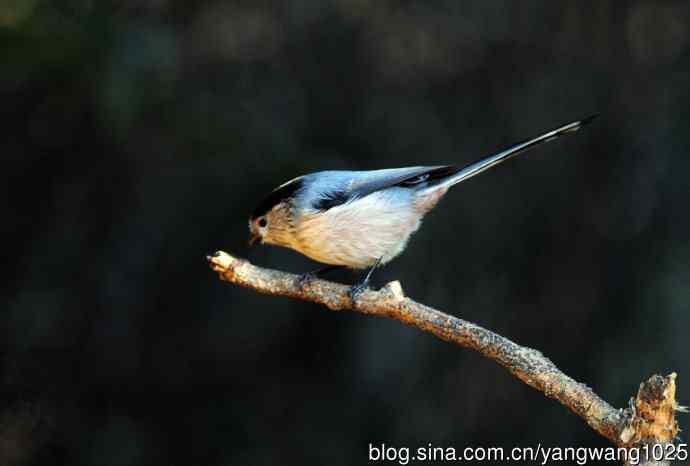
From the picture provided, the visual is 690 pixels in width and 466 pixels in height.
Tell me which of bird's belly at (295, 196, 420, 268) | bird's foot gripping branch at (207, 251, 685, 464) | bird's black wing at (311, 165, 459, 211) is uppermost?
bird's black wing at (311, 165, 459, 211)

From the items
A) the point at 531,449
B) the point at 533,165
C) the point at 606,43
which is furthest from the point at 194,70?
the point at 531,449

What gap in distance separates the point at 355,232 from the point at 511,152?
22.4 inches

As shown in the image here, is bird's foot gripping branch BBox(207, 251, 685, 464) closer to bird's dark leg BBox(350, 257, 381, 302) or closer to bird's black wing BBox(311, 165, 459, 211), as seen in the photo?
bird's dark leg BBox(350, 257, 381, 302)

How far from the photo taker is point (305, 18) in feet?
13.3

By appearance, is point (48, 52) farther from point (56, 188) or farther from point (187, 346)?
point (187, 346)

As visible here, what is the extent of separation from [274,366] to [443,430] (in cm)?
81

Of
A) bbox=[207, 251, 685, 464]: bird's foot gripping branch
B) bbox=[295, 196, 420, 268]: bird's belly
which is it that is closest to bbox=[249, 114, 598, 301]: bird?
bbox=[295, 196, 420, 268]: bird's belly

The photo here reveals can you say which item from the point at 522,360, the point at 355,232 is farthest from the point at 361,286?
the point at 522,360

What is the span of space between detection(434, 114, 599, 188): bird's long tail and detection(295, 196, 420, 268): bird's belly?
19cm

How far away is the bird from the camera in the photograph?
2682 mm

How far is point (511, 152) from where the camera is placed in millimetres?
2393

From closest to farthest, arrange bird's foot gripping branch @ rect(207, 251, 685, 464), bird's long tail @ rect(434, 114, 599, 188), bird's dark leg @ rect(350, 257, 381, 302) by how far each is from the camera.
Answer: bird's foot gripping branch @ rect(207, 251, 685, 464) → bird's long tail @ rect(434, 114, 599, 188) → bird's dark leg @ rect(350, 257, 381, 302)

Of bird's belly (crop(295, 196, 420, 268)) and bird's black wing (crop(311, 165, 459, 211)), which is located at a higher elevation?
bird's black wing (crop(311, 165, 459, 211))

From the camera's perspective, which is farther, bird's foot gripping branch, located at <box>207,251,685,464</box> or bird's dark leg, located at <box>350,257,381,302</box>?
bird's dark leg, located at <box>350,257,381,302</box>
